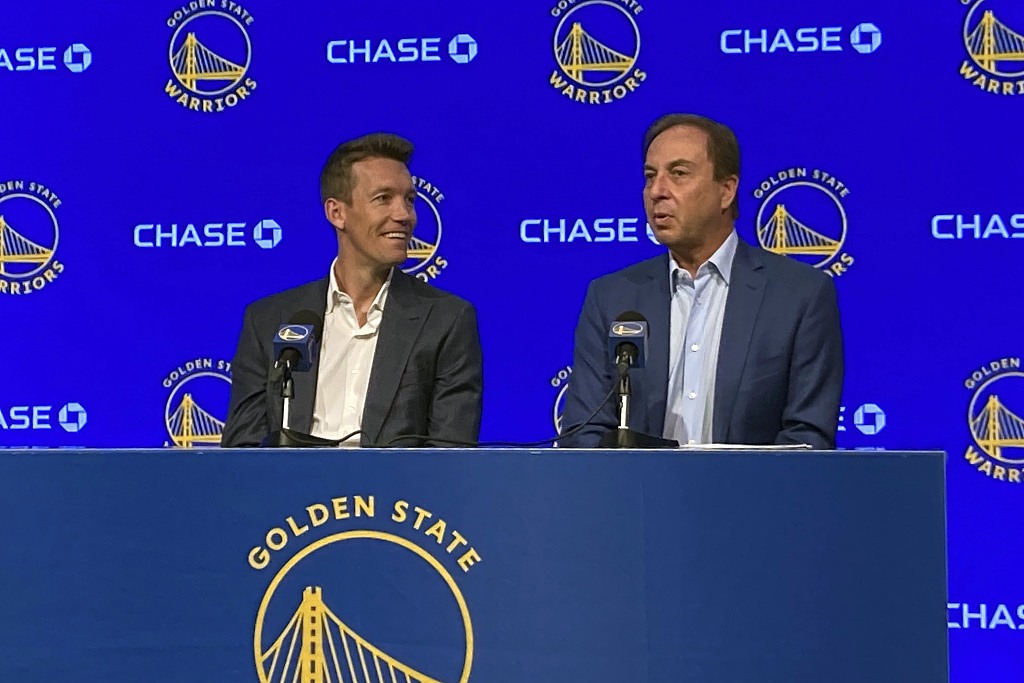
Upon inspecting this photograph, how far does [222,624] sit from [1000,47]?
3.44 m

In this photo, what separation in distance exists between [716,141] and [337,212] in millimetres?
1227

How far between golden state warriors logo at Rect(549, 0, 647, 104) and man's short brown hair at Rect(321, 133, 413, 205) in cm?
80

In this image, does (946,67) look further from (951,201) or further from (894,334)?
(894,334)

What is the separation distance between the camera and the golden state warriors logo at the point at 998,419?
14.3ft

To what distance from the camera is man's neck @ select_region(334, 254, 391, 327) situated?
3949 mm

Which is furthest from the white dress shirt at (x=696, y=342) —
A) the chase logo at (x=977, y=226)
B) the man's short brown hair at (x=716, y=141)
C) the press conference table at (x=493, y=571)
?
the press conference table at (x=493, y=571)

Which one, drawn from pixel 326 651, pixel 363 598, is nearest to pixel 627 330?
pixel 363 598

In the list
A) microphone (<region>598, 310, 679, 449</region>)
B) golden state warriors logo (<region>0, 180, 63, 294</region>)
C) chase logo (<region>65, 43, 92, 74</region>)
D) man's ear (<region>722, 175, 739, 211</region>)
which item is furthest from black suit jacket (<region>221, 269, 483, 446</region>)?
chase logo (<region>65, 43, 92, 74</region>)

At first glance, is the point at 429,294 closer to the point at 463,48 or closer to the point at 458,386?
the point at 458,386

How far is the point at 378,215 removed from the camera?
13.1ft

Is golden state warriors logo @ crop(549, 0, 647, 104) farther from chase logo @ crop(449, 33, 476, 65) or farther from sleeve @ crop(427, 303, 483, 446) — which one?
sleeve @ crop(427, 303, 483, 446)

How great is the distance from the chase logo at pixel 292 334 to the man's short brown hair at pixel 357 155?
4.55 ft

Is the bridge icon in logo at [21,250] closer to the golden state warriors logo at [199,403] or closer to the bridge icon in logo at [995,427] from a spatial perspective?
the golden state warriors logo at [199,403]

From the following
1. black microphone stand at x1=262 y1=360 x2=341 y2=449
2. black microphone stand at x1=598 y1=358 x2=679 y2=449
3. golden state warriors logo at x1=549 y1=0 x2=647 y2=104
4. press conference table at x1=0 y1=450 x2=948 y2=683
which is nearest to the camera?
press conference table at x1=0 y1=450 x2=948 y2=683
